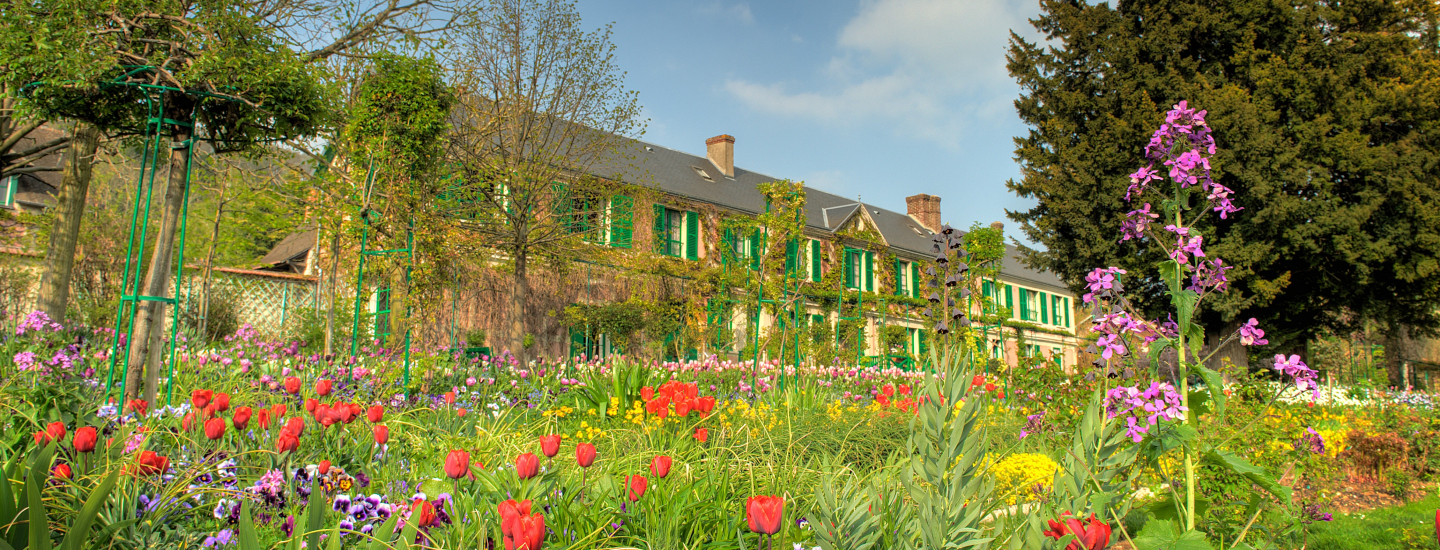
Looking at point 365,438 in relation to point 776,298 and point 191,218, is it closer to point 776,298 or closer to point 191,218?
point 776,298

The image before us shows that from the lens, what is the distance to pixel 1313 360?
17062 millimetres

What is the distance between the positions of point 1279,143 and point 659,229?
1157 cm

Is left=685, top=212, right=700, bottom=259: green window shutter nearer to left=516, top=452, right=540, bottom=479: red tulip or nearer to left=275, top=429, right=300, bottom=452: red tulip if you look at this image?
left=275, top=429, right=300, bottom=452: red tulip

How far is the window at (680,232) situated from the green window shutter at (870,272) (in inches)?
253

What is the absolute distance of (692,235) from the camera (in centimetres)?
1728

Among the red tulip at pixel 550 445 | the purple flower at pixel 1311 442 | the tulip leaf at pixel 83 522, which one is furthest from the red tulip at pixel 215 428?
the purple flower at pixel 1311 442

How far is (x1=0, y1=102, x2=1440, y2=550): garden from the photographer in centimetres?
168

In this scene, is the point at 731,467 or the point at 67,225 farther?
the point at 67,225

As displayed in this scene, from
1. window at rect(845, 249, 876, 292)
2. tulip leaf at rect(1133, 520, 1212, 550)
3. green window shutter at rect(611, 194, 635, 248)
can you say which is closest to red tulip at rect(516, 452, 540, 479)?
tulip leaf at rect(1133, 520, 1212, 550)

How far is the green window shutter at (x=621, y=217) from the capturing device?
42.7 feet

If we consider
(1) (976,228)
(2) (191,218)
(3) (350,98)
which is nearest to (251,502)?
(3) (350,98)

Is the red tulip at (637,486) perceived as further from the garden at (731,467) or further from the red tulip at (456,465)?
the red tulip at (456,465)

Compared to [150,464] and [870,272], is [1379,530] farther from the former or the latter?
[870,272]

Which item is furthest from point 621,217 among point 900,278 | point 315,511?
point 900,278
